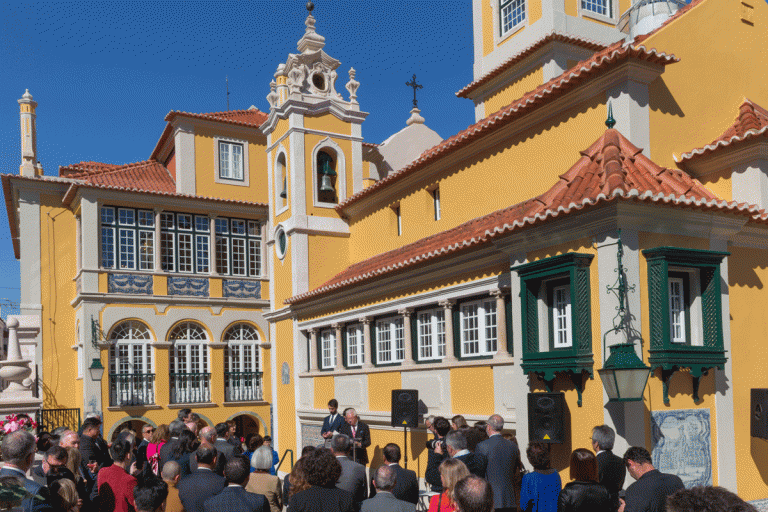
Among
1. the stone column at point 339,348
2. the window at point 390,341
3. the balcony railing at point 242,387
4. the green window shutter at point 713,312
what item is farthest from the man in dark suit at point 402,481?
the balcony railing at point 242,387

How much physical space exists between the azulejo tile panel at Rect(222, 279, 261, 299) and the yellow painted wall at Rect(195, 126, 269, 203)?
305cm

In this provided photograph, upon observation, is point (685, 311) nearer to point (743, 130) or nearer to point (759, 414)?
point (759, 414)


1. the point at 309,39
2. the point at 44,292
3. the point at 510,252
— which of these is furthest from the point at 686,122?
the point at 44,292

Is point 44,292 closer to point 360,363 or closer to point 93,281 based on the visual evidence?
point 93,281

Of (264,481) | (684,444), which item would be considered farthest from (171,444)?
(684,444)

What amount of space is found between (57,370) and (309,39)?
46.0 ft

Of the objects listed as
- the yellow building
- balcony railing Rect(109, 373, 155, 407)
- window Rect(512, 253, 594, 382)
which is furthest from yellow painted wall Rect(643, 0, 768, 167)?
balcony railing Rect(109, 373, 155, 407)

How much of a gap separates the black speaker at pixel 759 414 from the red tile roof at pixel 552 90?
4.96 metres

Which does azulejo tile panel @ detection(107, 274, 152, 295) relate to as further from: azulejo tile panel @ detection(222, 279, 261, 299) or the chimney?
the chimney

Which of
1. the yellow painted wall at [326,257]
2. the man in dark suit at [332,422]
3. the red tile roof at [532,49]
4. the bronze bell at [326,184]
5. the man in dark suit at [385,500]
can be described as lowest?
the man in dark suit at [332,422]

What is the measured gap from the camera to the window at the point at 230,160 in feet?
90.5

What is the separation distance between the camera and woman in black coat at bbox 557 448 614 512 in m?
6.08

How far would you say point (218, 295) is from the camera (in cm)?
2655

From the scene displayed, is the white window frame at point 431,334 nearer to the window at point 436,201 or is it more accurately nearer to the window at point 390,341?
the window at point 390,341
